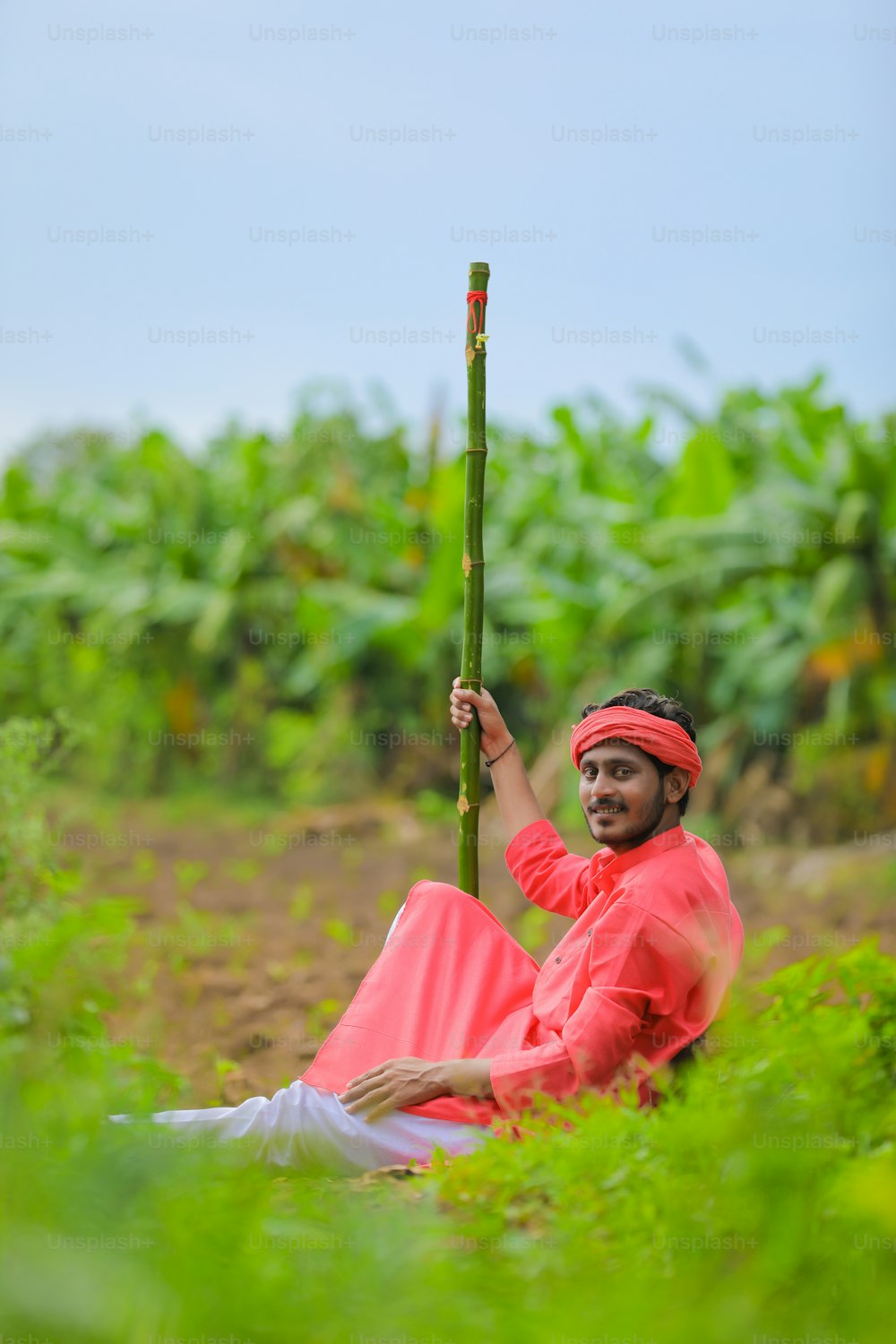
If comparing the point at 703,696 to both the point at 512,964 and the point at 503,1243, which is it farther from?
the point at 503,1243

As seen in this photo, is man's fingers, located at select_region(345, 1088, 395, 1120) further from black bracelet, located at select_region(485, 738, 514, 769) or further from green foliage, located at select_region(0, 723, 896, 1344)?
black bracelet, located at select_region(485, 738, 514, 769)

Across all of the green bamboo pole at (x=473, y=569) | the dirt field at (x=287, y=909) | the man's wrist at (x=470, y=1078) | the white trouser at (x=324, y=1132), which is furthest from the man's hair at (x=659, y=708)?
the dirt field at (x=287, y=909)

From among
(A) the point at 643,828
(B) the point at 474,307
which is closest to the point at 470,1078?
(A) the point at 643,828

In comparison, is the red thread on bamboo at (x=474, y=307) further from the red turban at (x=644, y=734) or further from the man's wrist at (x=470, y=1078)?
the man's wrist at (x=470, y=1078)

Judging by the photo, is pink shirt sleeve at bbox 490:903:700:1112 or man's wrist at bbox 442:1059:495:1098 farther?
man's wrist at bbox 442:1059:495:1098

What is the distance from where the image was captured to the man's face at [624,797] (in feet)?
9.64

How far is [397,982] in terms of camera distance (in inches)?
124

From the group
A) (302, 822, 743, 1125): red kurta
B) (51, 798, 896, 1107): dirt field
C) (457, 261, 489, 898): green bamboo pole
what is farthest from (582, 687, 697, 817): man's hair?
(51, 798, 896, 1107): dirt field

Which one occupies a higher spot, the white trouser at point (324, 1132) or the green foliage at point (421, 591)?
the green foliage at point (421, 591)

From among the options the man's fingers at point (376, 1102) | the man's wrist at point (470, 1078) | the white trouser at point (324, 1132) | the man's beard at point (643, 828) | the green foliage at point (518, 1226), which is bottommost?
the white trouser at point (324, 1132)

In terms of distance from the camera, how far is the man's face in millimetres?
2939

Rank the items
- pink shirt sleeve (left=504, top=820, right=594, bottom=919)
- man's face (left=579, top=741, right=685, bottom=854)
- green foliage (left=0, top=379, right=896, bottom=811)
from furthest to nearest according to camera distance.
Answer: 1. green foliage (left=0, top=379, right=896, bottom=811)
2. pink shirt sleeve (left=504, top=820, right=594, bottom=919)
3. man's face (left=579, top=741, right=685, bottom=854)

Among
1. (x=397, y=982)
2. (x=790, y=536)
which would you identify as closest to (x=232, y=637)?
(x=790, y=536)

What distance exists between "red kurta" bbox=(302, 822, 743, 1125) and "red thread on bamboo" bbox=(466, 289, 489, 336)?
1372 mm
